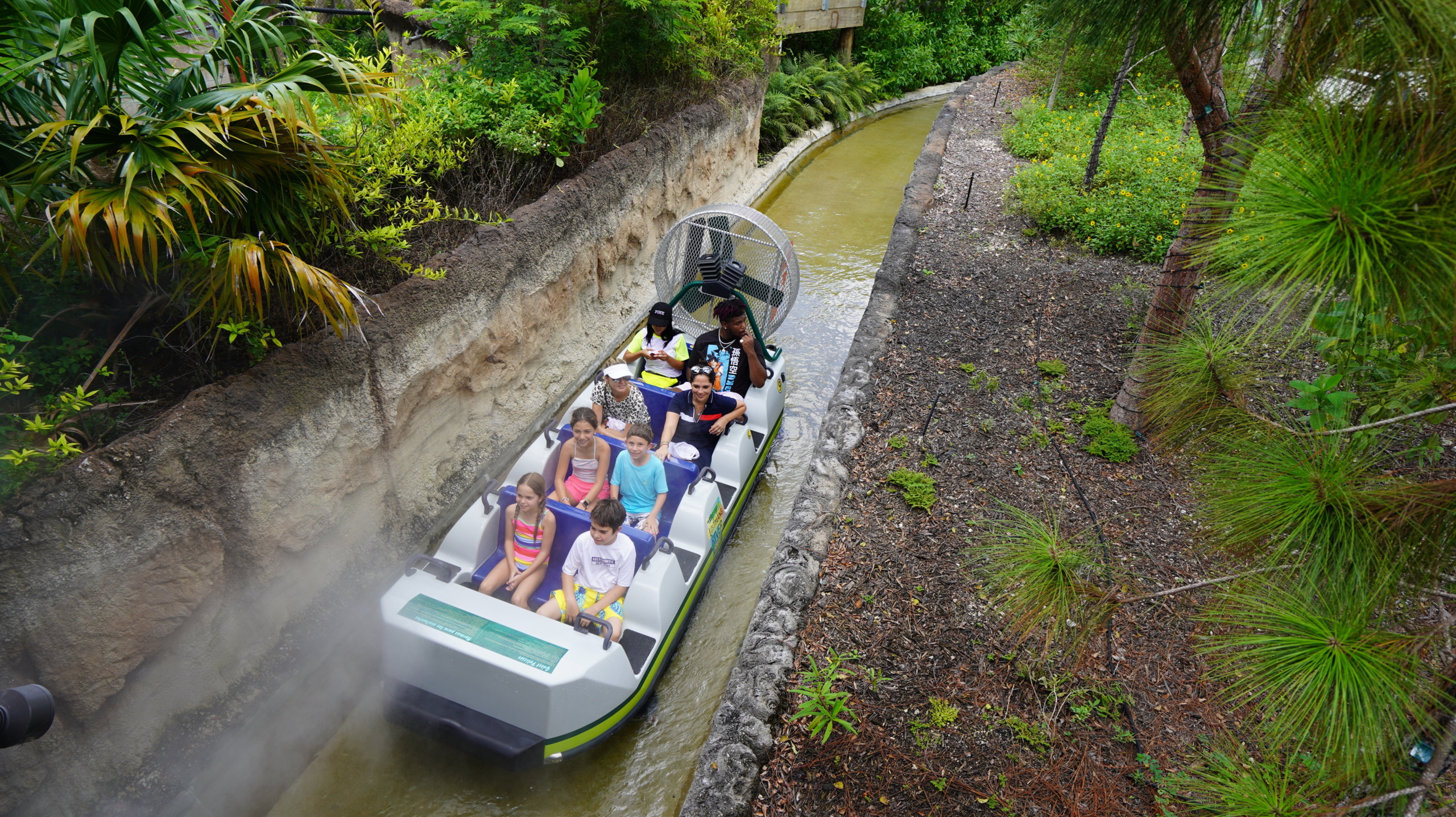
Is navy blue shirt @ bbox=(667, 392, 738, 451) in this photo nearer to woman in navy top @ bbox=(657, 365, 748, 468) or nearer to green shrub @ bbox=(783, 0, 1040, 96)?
woman in navy top @ bbox=(657, 365, 748, 468)

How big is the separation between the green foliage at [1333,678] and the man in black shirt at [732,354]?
410cm

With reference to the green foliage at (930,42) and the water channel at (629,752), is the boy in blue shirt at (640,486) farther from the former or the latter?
the green foliage at (930,42)

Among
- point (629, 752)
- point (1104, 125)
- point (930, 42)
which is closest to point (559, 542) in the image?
point (629, 752)

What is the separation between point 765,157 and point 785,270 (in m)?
7.35

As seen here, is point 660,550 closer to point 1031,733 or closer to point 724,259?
point 1031,733

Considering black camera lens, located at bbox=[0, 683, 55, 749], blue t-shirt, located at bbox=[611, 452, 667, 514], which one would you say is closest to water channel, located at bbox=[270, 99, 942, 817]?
blue t-shirt, located at bbox=[611, 452, 667, 514]

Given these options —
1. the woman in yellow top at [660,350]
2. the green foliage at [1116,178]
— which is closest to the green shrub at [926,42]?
the green foliage at [1116,178]

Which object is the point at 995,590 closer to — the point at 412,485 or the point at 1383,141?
the point at 1383,141

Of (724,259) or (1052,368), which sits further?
(1052,368)

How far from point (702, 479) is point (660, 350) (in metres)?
1.46

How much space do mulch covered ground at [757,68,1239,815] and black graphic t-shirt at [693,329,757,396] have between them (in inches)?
42.1

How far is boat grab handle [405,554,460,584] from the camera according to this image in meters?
3.94

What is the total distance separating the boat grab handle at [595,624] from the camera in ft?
12.0

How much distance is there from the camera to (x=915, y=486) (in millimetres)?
5227
